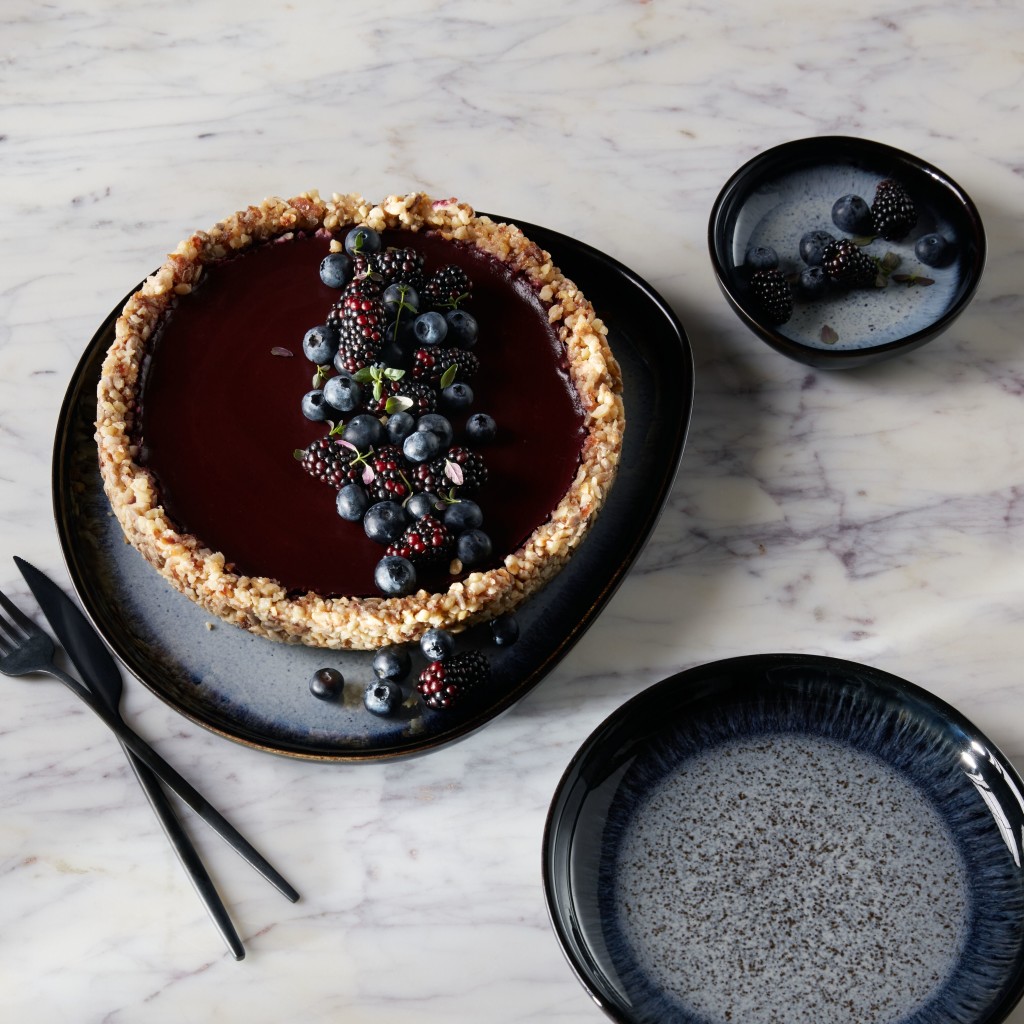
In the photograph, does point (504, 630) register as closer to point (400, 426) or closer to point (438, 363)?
point (400, 426)

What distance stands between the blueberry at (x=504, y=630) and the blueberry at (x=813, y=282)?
1.12 metres

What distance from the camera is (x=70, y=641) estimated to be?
9.24 feet

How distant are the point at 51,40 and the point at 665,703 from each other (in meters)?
2.52

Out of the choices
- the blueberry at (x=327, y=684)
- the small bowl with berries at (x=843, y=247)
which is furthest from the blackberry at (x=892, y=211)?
the blueberry at (x=327, y=684)

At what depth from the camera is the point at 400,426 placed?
263 cm

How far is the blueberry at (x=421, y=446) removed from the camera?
2.60m

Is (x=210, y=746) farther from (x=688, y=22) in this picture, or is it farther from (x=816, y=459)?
(x=688, y=22)

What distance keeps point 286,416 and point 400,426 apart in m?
0.28

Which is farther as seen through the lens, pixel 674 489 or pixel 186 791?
pixel 674 489

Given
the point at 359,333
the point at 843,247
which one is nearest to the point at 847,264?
the point at 843,247

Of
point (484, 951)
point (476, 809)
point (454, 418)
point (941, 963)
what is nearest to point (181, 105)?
point (454, 418)

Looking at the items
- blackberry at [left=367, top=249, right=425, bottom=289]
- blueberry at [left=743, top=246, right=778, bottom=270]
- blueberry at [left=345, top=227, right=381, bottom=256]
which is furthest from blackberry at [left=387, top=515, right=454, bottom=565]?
blueberry at [left=743, top=246, right=778, bottom=270]

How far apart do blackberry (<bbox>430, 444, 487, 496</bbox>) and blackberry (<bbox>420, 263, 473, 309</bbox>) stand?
1.19 ft

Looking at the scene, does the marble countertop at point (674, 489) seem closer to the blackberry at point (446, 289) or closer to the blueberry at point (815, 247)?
the blueberry at point (815, 247)
